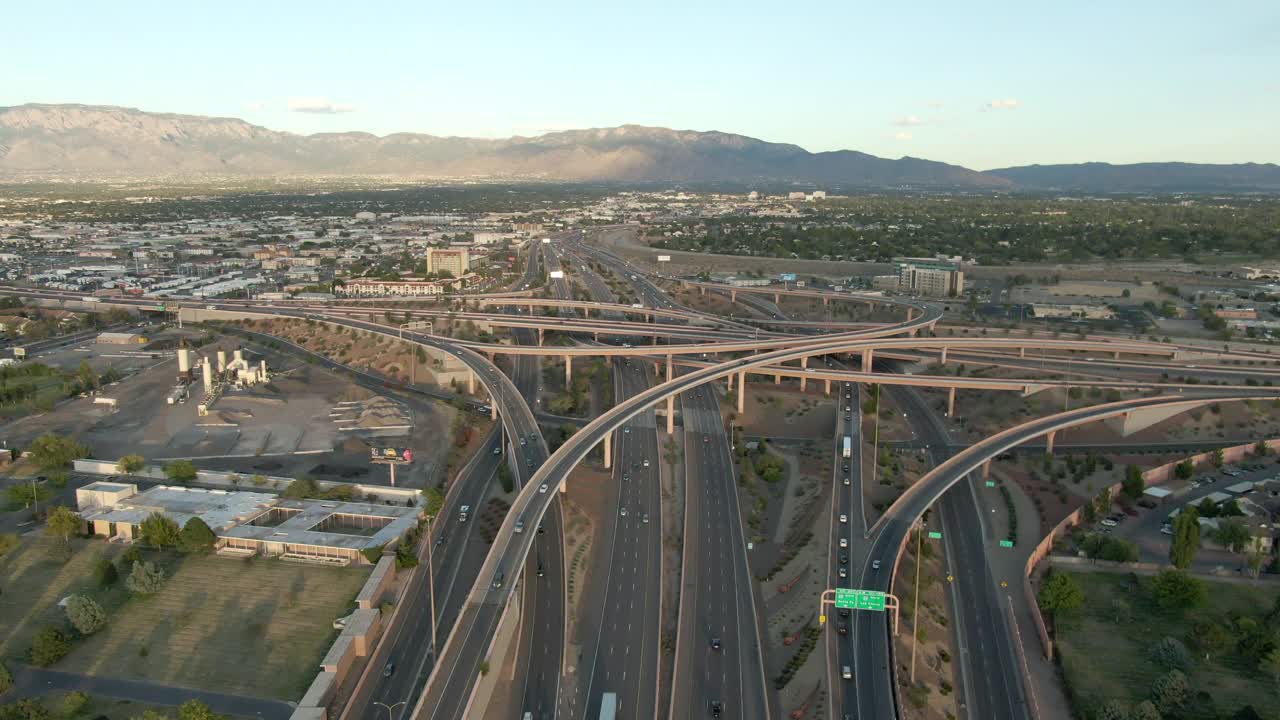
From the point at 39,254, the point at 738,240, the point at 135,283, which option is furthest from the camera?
the point at 738,240

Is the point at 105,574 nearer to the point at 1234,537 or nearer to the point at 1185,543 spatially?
the point at 1185,543

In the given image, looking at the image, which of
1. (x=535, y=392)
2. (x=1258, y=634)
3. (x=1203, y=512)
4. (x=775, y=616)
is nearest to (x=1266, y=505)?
(x=1203, y=512)

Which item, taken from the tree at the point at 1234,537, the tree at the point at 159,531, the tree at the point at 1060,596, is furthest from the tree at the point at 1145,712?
the tree at the point at 159,531

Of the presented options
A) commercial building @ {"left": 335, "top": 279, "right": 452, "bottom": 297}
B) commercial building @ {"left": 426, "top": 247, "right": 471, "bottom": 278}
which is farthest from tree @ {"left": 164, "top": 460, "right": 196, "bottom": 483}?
commercial building @ {"left": 426, "top": 247, "right": 471, "bottom": 278}

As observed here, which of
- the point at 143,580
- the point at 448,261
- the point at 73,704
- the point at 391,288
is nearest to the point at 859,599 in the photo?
the point at 73,704

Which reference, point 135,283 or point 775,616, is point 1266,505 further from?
point 135,283

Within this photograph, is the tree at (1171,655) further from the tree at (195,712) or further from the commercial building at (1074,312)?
the commercial building at (1074,312)
